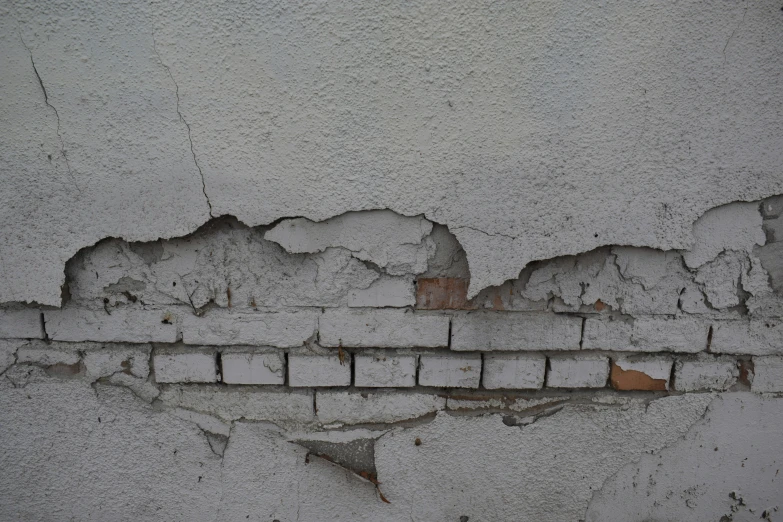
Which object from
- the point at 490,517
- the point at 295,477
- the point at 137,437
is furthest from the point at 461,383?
the point at 137,437

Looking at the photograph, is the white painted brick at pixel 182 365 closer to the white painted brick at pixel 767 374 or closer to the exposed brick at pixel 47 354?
the exposed brick at pixel 47 354

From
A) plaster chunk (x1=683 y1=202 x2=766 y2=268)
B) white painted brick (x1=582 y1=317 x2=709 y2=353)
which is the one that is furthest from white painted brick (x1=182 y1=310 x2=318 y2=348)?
plaster chunk (x1=683 y1=202 x2=766 y2=268)

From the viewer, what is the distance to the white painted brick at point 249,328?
1381 millimetres

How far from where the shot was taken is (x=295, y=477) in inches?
56.9

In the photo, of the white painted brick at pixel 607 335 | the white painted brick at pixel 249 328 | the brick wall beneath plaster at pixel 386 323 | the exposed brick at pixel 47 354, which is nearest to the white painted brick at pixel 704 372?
the brick wall beneath plaster at pixel 386 323

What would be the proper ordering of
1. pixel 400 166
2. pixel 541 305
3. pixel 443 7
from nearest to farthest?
pixel 443 7 → pixel 400 166 → pixel 541 305

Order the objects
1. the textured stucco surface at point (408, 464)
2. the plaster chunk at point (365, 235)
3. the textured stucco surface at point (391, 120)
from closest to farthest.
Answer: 1. the textured stucco surface at point (391, 120)
2. the plaster chunk at point (365, 235)
3. the textured stucco surface at point (408, 464)

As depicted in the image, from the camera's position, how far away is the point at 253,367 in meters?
1.40

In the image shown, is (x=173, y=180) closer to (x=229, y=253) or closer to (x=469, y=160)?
(x=229, y=253)

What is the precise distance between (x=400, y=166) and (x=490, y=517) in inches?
43.6

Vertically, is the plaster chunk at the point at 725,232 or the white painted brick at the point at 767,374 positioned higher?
the plaster chunk at the point at 725,232

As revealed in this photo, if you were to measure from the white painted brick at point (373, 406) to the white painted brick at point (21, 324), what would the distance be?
83 centimetres

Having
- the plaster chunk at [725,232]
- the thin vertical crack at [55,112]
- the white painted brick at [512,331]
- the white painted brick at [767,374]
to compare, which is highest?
the thin vertical crack at [55,112]

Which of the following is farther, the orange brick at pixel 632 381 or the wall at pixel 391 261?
the orange brick at pixel 632 381
